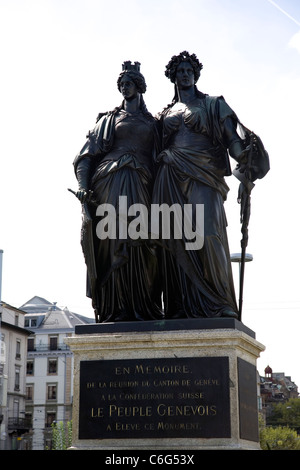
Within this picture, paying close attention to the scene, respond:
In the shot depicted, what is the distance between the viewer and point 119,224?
36.7 feet

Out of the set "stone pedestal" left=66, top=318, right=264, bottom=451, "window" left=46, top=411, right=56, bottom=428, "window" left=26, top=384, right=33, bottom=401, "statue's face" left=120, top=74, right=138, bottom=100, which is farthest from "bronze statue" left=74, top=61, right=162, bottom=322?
"window" left=26, top=384, right=33, bottom=401

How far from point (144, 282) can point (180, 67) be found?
3.19m

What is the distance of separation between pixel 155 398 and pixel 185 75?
15.3 ft

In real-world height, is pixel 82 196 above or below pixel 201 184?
below

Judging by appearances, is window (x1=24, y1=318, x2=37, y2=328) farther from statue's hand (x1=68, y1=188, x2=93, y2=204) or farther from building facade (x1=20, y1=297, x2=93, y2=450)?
statue's hand (x1=68, y1=188, x2=93, y2=204)

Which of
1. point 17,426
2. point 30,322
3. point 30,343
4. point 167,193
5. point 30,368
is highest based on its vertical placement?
point 30,322

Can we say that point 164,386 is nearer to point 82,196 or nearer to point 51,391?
point 82,196

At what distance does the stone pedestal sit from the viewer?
992cm

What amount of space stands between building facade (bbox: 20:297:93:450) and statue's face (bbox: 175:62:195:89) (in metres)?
62.5

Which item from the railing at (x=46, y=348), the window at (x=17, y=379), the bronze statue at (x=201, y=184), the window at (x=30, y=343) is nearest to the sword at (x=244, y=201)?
the bronze statue at (x=201, y=184)

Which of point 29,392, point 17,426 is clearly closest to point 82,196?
point 17,426

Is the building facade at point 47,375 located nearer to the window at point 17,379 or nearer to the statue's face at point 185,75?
the window at point 17,379

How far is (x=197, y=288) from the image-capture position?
35.6ft

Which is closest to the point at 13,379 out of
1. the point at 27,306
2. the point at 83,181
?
the point at 27,306
